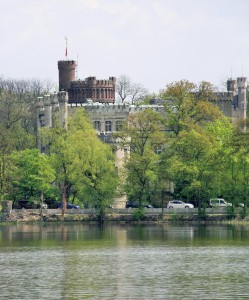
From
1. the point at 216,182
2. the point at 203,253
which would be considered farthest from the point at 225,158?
the point at 203,253

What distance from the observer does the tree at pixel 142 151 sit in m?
114

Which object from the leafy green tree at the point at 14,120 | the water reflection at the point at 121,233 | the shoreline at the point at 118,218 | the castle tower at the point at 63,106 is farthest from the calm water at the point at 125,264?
the leafy green tree at the point at 14,120

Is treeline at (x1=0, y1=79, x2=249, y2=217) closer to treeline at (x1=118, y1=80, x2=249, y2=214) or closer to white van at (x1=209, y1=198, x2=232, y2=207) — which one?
treeline at (x1=118, y1=80, x2=249, y2=214)

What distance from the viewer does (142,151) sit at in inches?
4577

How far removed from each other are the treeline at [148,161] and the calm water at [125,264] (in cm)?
1383

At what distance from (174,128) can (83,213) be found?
42.0 feet

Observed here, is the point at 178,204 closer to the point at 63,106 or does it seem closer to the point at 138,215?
the point at 138,215

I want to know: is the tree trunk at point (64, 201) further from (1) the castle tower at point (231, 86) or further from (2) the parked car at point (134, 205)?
(1) the castle tower at point (231, 86)

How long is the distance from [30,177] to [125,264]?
54912mm

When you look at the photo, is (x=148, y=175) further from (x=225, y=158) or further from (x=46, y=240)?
(x=46, y=240)

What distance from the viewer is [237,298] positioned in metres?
50.7

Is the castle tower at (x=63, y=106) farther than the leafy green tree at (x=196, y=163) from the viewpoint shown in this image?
Yes

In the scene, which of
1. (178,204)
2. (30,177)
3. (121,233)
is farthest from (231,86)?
(121,233)

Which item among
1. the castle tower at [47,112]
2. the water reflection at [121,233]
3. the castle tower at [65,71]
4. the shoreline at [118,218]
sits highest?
the castle tower at [65,71]
